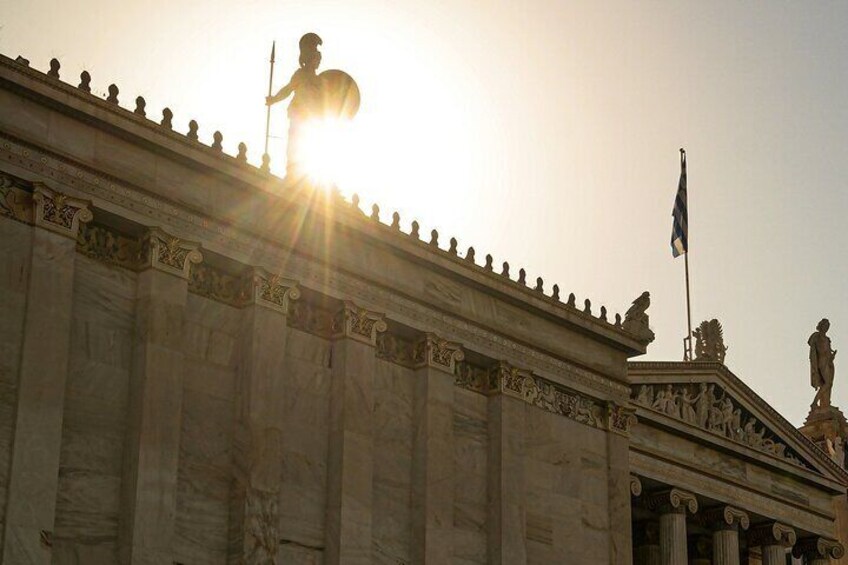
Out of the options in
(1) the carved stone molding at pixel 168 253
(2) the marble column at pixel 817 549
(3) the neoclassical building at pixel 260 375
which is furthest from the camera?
(2) the marble column at pixel 817 549

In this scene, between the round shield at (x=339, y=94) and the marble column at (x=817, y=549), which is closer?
the round shield at (x=339, y=94)

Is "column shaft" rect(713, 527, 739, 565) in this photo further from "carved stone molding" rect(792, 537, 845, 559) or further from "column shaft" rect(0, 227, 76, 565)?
"column shaft" rect(0, 227, 76, 565)

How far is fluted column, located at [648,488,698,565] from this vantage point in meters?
43.3

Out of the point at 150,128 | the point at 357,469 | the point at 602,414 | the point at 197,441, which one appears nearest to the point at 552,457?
the point at 602,414

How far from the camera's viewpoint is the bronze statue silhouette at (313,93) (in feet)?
116

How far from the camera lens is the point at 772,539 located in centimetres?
4669

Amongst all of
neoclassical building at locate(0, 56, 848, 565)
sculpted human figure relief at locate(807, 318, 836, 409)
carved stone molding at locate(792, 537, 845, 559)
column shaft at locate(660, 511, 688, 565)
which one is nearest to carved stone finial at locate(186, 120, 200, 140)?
neoclassical building at locate(0, 56, 848, 565)

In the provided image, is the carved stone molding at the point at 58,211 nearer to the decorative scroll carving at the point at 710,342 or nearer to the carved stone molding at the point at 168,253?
the carved stone molding at the point at 168,253

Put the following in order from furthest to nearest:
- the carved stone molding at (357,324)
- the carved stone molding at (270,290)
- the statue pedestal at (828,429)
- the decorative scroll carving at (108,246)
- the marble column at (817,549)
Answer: the statue pedestal at (828,429)
the marble column at (817,549)
the carved stone molding at (357,324)
the carved stone molding at (270,290)
the decorative scroll carving at (108,246)

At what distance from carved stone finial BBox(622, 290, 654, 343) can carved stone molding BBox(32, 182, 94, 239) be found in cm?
1574


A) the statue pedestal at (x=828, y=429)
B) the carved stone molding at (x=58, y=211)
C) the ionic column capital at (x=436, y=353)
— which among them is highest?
the statue pedestal at (x=828, y=429)

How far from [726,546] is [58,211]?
22.6 m

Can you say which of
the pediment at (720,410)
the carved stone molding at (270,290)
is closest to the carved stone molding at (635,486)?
the pediment at (720,410)

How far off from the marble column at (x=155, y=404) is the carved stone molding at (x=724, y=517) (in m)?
19.4
